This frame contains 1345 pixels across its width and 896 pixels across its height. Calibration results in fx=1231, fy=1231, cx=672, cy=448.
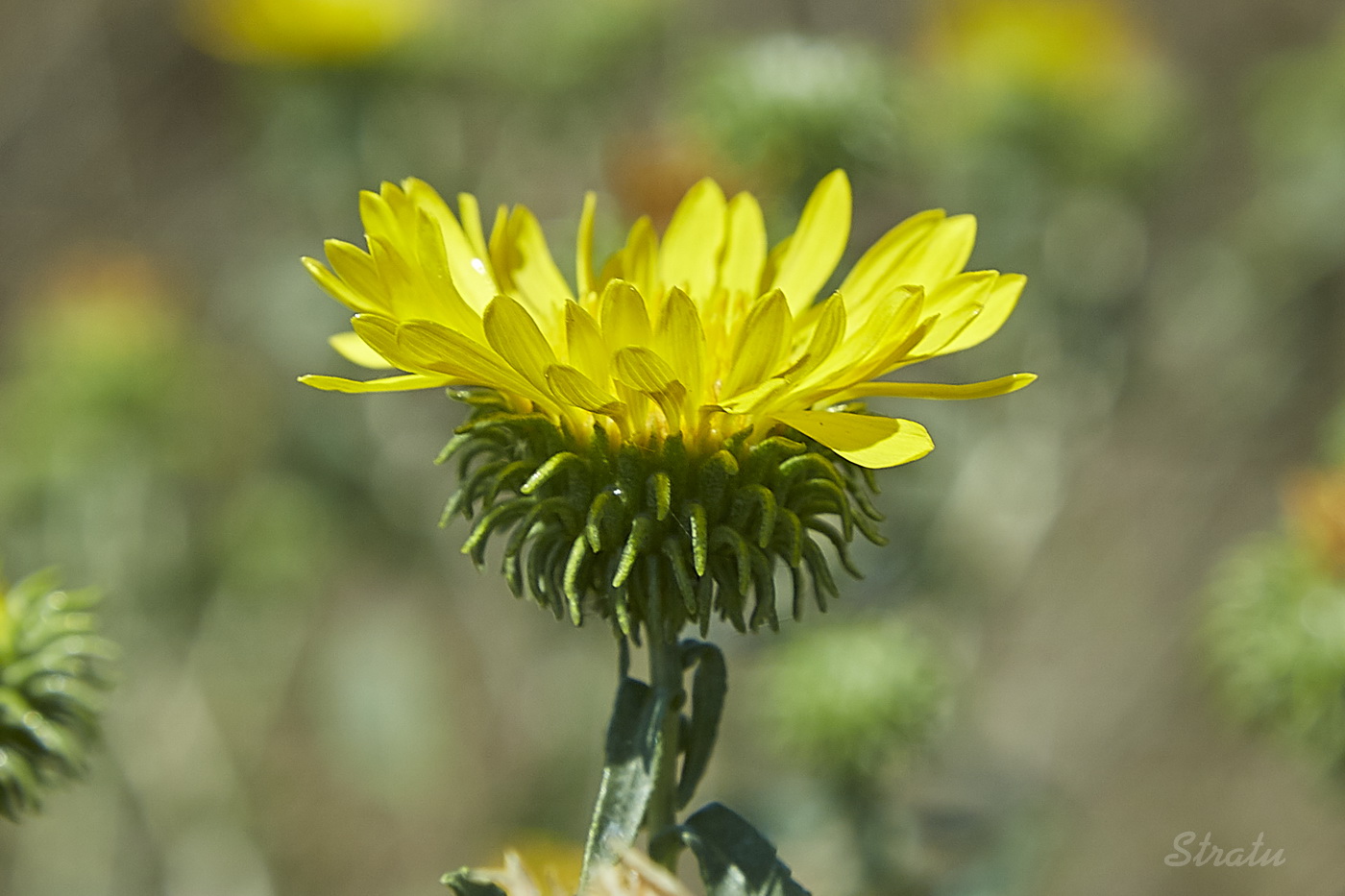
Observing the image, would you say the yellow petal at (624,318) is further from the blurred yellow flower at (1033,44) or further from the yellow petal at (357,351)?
the blurred yellow flower at (1033,44)

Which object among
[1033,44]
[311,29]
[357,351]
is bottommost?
[357,351]

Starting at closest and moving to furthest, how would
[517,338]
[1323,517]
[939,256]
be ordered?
[517,338] < [939,256] < [1323,517]

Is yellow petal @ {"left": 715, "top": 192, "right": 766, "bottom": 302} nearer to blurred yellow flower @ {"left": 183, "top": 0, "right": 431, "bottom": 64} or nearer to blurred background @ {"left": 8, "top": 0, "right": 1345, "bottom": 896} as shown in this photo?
blurred background @ {"left": 8, "top": 0, "right": 1345, "bottom": 896}

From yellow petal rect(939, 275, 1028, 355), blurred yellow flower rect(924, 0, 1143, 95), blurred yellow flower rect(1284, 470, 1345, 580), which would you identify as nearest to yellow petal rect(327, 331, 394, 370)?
yellow petal rect(939, 275, 1028, 355)

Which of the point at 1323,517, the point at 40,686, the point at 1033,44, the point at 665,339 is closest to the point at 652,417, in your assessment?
the point at 665,339

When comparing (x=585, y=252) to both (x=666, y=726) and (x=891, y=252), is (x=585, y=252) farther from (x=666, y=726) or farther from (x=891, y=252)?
(x=666, y=726)
